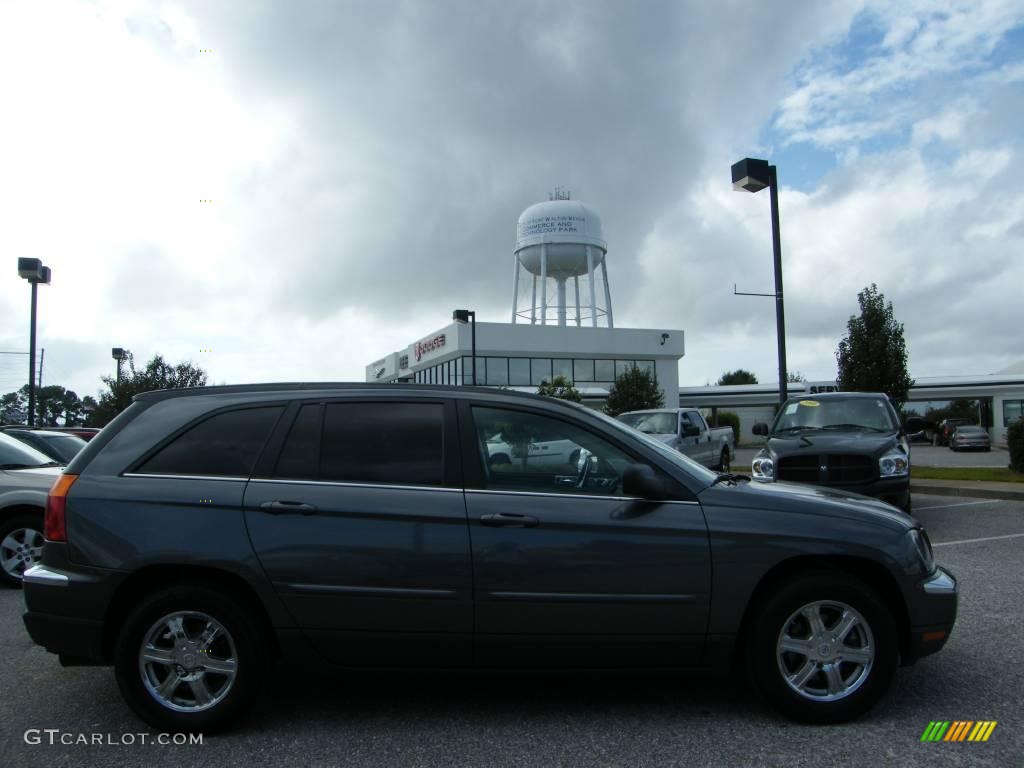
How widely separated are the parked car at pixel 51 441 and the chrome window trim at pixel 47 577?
6175 mm

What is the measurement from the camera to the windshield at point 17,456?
7.97m

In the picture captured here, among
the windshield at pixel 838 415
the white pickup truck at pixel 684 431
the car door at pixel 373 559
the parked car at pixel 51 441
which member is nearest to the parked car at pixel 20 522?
the parked car at pixel 51 441

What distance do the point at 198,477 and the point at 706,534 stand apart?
256cm

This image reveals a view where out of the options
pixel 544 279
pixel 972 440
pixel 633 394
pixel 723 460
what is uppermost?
pixel 544 279

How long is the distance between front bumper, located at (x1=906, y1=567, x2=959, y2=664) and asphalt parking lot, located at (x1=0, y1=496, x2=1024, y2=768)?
1.11ft

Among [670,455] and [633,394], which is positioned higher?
[633,394]

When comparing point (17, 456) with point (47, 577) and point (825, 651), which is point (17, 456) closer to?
point (47, 577)

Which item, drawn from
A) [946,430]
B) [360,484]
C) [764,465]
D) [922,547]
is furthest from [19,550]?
[946,430]

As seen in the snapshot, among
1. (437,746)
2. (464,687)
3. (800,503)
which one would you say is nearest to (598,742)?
(437,746)

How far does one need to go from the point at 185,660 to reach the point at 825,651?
3.11 metres

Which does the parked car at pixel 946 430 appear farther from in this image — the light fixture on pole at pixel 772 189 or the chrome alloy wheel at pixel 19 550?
the chrome alloy wheel at pixel 19 550

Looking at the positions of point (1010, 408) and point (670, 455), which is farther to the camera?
point (1010, 408)

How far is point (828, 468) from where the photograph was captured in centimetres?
944

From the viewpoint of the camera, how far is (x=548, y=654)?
3.79 meters
